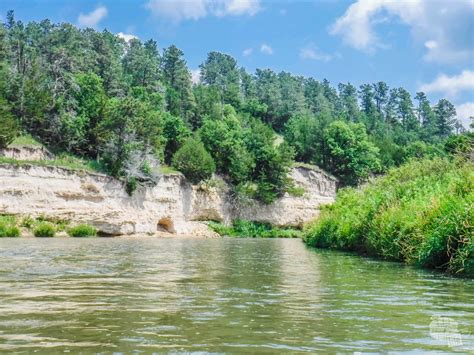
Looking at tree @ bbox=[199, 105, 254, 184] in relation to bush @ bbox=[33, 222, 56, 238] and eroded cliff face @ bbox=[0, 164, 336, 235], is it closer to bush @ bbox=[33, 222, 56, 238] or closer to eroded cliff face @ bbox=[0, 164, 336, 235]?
eroded cliff face @ bbox=[0, 164, 336, 235]

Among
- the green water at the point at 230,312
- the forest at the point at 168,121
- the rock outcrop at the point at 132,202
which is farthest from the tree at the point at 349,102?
the green water at the point at 230,312

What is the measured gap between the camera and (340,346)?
18.7ft

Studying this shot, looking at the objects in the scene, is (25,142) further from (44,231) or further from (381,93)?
(381,93)

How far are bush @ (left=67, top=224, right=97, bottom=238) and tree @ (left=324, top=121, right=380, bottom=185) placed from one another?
1737 inches

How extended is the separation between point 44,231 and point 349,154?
5104 centimetres

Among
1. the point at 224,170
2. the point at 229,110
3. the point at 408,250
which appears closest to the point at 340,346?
the point at 408,250

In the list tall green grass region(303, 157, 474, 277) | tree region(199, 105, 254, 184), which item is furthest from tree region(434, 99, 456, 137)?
tall green grass region(303, 157, 474, 277)

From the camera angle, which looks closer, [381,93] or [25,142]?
[25,142]

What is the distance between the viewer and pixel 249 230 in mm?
70125

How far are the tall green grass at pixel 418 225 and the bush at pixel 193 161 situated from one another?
3481 centimetres

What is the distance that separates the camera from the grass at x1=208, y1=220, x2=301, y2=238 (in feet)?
221

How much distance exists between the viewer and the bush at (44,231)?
46.5m

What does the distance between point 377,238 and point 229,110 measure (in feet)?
270

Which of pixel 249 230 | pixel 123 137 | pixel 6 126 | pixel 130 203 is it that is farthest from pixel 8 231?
pixel 249 230
